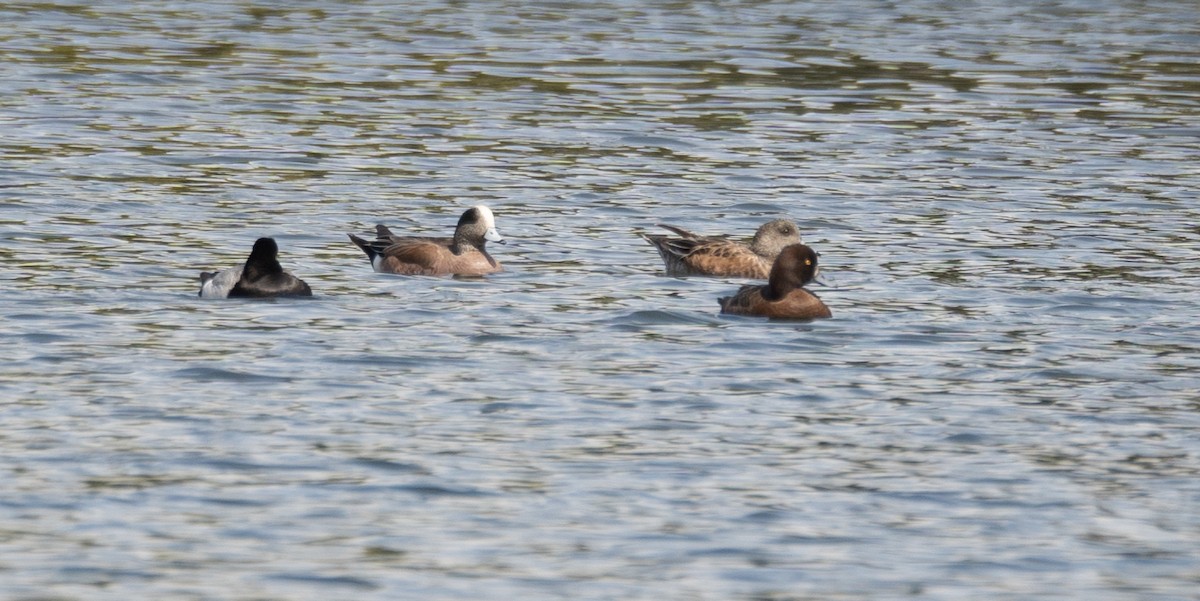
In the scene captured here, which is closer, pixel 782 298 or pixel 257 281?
pixel 782 298

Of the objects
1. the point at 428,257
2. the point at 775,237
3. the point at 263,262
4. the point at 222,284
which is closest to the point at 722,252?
the point at 775,237

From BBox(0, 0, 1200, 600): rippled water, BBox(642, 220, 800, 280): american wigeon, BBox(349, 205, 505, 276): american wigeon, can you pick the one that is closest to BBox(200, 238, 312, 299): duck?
BBox(0, 0, 1200, 600): rippled water

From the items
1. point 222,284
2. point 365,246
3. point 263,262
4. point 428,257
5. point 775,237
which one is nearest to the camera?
point 263,262

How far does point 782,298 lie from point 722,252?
2645mm

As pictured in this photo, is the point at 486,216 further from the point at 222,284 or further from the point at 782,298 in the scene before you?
the point at 782,298

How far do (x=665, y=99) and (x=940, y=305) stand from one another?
49.4 ft

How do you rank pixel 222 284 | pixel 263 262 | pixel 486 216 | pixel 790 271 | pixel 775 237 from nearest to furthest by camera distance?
pixel 790 271 → pixel 263 262 → pixel 222 284 → pixel 486 216 → pixel 775 237

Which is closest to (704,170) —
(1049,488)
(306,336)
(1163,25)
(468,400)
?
(306,336)

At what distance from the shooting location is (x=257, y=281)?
1691cm

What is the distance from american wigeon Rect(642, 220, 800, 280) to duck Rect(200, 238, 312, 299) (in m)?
3.62

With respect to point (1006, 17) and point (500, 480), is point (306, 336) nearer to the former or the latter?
point (500, 480)

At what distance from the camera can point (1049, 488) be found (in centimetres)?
1160

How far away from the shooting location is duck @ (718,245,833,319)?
16.6 m

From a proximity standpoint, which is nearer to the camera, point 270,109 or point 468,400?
point 468,400
